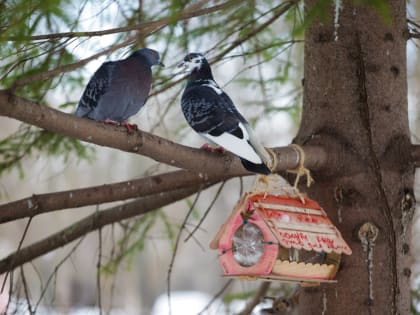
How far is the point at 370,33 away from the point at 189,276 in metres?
20.4

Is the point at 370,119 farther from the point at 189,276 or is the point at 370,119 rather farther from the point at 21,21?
the point at 189,276

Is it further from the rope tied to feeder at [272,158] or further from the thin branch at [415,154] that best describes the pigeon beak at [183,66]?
the thin branch at [415,154]

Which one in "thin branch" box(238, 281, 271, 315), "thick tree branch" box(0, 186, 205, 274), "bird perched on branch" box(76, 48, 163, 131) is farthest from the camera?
"thin branch" box(238, 281, 271, 315)

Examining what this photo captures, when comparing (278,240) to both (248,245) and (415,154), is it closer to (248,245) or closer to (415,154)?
(248,245)

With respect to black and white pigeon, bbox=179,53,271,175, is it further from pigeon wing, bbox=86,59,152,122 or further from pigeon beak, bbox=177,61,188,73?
pigeon wing, bbox=86,59,152,122

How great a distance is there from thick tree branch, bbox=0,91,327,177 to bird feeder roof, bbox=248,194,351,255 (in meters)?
0.14

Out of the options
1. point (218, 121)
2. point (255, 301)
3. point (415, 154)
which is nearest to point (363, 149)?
point (415, 154)

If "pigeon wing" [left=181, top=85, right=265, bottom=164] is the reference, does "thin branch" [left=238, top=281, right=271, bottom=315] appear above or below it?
below

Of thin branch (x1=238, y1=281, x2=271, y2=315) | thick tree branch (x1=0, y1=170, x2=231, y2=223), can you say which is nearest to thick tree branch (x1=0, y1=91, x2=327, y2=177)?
thick tree branch (x1=0, y1=170, x2=231, y2=223)

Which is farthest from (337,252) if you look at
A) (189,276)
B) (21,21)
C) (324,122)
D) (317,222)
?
(189,276)

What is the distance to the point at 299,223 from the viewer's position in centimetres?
274

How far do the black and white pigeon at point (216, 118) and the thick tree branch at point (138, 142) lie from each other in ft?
0.35

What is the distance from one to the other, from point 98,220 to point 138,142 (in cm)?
112

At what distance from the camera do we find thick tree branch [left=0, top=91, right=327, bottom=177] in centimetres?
209
